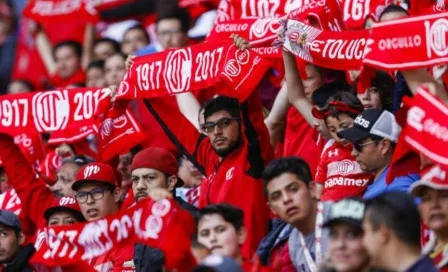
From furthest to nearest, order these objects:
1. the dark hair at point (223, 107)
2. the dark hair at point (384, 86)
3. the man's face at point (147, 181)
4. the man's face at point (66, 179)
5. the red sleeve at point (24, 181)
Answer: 1. the man's face at point (66, 179)
2. the red sleeve at point (24, 181)
3. the man's face at point (147, 181)
4. the dark hair at point (223, 107)
5. the dark hair at point (384, 86)

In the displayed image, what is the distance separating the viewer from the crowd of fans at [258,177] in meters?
6.38

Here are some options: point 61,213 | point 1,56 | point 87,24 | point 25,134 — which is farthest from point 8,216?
point 1,56

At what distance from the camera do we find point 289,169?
7.48 m

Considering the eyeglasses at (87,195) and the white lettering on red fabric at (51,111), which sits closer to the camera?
the eyeglasses at (87,195)

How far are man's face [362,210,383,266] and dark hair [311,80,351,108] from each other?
2714 millimetres

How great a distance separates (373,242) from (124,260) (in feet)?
10.2

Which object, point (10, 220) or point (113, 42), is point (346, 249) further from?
point (113, 42)

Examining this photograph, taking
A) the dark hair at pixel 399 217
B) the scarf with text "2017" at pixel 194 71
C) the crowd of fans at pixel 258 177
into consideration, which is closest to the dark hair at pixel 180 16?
the crowd of fans at pixel 258 177

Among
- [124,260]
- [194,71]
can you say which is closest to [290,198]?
[124,260]

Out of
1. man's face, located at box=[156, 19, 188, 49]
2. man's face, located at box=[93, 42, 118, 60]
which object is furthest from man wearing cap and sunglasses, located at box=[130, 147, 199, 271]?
man's face, located at box=[93, 42, 118, 60]

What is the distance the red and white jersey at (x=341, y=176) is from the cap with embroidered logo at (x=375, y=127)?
1.03 ft

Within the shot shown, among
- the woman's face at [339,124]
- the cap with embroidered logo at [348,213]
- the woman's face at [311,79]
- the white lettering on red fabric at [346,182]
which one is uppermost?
the woman's face at [311,79]

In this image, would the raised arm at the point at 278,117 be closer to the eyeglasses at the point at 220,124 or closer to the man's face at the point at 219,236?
the eyeglasses at the point at 220,124

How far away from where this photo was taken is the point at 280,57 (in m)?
9.50
